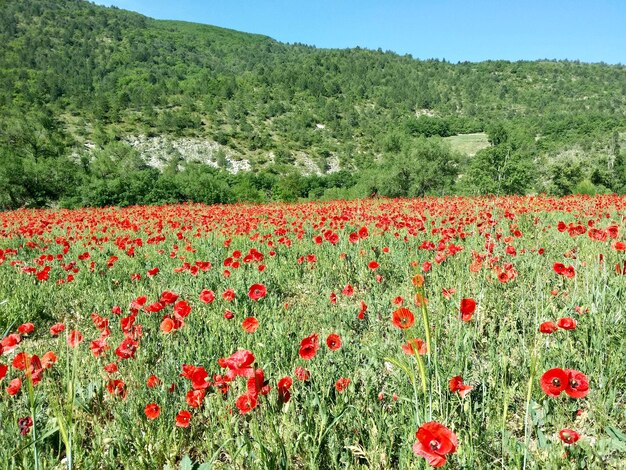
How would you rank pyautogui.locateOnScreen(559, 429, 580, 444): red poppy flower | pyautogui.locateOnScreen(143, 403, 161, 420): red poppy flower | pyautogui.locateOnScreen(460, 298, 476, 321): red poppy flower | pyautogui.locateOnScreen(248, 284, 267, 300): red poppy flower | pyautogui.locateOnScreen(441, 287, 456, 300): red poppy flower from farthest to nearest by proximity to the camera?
1. pyautogui.locateOnScreen(441, 287, 456, 300): red poppy flower
2. pyautogui.locateOnScreen(248, 284, 267, 300): red poppy flower
3. pyautogui.locateOnScreen(143, 403, 161, 420): red poppy flower
4. pyautogui.locateOnScreen(460, 298, 476, 321): red poppy flower
5. pyautogui.locateOnScreen(559, 429, 580, 444): red poppy flower

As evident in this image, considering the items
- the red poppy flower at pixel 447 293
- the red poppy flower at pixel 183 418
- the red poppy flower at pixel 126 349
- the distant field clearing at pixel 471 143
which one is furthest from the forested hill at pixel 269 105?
the red poppy flower at pixel 183 418

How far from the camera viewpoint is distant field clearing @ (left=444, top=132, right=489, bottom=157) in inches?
3048

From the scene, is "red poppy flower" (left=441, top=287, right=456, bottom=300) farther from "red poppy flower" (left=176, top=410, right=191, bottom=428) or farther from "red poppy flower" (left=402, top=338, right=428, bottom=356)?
"red poppy flower" (left=176, top=410, right=191, bottom=428)

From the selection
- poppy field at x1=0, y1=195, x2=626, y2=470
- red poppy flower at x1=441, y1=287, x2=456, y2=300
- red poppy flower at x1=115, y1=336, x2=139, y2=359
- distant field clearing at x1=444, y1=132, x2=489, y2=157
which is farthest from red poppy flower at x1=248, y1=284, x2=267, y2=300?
distant field clearing at x1=444, y1=132, x2=489, y2=157

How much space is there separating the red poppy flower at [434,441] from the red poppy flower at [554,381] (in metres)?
0.42

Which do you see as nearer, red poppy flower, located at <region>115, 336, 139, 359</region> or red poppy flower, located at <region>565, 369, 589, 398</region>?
red poppy flower, located at <region>565, 369, 589, 398</region>

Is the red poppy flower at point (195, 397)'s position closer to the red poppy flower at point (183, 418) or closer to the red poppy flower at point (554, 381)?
the red poppy flower at point (183, 418)

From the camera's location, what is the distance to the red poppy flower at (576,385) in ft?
4.29

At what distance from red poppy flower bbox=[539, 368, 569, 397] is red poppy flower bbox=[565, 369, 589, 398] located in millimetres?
19

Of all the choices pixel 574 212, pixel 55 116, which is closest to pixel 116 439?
pixel 574 212

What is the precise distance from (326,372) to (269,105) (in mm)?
104080

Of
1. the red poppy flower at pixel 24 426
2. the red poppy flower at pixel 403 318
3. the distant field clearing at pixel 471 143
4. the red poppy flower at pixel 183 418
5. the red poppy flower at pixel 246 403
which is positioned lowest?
the red poppy flower at pixel 24 426

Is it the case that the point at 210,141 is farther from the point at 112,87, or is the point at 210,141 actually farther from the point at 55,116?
the point at 112,87

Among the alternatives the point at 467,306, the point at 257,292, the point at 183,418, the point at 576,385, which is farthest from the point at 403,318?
the point at 257,292
